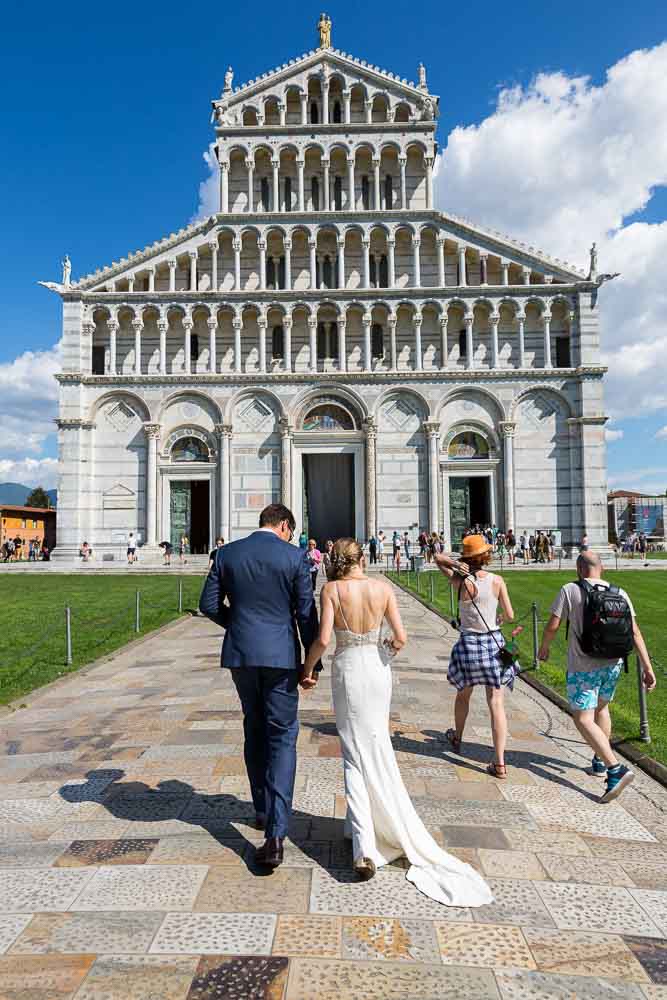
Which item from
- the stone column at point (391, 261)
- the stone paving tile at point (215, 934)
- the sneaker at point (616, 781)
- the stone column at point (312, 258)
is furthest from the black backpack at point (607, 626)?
the stone column at point (312, 258)

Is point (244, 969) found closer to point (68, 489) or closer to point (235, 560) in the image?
point (235, 560)

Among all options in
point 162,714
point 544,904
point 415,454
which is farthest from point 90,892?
point 415,454

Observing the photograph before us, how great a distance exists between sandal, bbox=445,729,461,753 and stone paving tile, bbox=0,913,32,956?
422cm

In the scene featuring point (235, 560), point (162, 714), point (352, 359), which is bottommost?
point (162, 714)

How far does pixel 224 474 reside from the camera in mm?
36938

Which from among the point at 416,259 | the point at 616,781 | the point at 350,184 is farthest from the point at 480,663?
the point at 350,184

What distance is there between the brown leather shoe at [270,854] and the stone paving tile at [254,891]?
0.08 m

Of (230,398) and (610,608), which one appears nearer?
(610,608)

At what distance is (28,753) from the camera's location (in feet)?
22.5

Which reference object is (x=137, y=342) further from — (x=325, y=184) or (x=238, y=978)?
(x=238, y=978)

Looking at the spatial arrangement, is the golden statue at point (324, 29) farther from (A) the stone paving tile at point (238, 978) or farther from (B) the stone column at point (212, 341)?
(A) the stone paving tile at point (238, 978)

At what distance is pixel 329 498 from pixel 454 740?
36062mm

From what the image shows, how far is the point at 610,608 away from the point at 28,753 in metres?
5.99

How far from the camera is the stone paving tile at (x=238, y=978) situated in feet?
10.2
